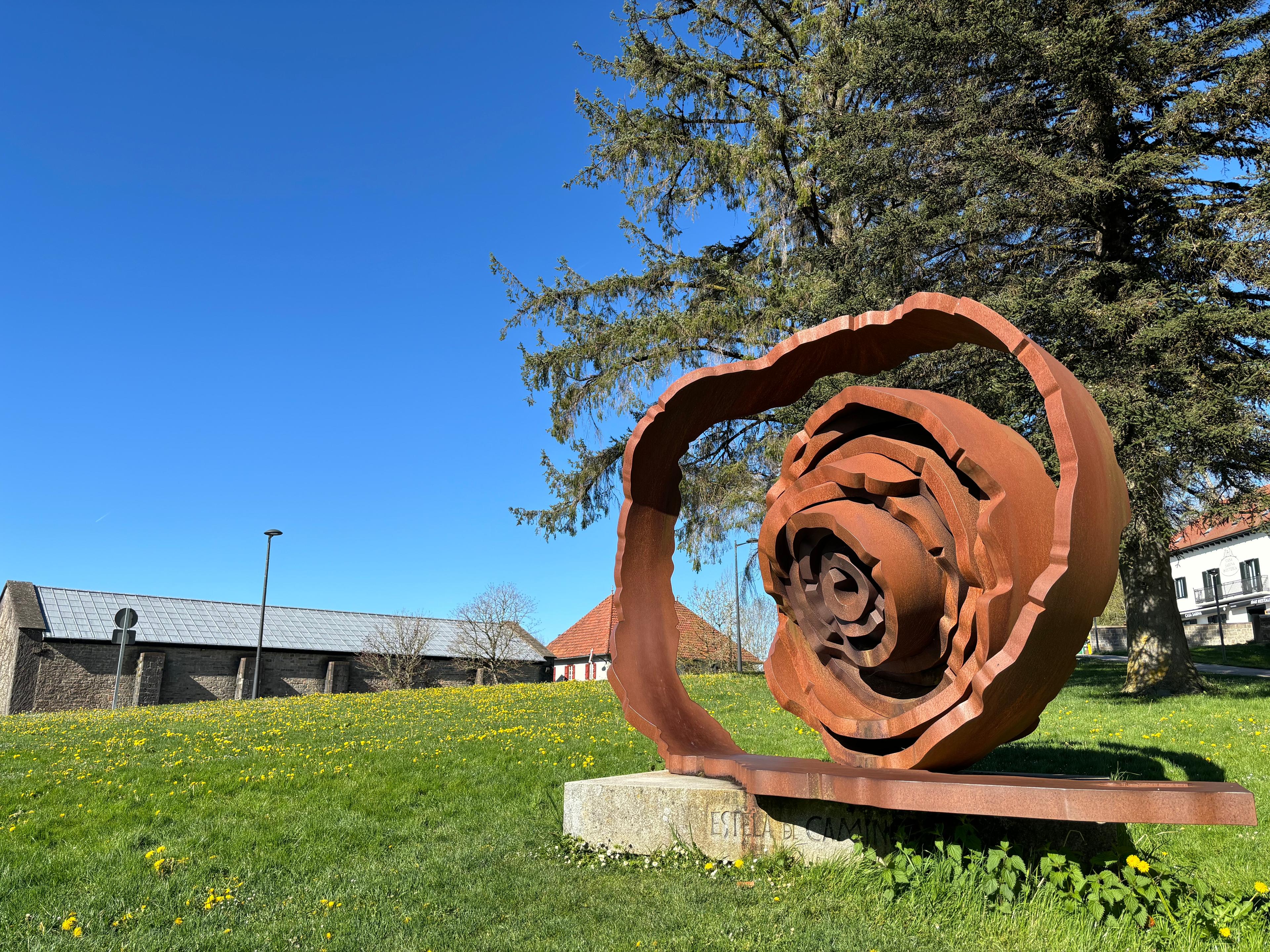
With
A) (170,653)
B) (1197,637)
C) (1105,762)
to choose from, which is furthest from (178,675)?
(1197,637)

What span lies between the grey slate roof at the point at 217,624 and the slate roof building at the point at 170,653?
0.06 metres

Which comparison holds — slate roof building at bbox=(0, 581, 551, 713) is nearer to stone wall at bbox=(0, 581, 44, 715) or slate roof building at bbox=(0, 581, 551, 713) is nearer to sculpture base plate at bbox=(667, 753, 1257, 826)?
stone wall at bbox=(0, 581, 44, 715)

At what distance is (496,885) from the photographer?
18.2ft

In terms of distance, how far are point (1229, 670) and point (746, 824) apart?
1063 inches

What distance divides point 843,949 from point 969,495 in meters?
→ 2.60

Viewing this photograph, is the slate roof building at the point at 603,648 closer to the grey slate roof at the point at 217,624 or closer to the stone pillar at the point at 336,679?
the grey slate roof at the point at 217,624

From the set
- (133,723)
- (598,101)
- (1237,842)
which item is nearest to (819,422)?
(1237,842)

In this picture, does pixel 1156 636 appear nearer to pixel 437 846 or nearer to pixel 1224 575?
pixel 437 846

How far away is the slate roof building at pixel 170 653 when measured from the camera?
31.2m

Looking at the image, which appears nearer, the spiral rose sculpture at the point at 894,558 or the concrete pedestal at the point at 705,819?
the spiral rose sculpture at the point at 894,558

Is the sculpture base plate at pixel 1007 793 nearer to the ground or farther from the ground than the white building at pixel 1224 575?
nearer to the ground

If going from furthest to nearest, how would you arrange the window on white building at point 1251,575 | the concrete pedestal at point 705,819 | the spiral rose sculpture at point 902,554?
1. the window on white building at point 1251,575
2. the concrete pedestal at point 705,819
3. the spiral rose sculpture at point 902,554

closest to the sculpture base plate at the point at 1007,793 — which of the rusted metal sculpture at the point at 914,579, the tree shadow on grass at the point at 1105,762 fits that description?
the rusted metal sculpture at the point at 914,579

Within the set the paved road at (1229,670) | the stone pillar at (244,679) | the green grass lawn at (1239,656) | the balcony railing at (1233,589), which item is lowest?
the stone pillar at (244,679)
